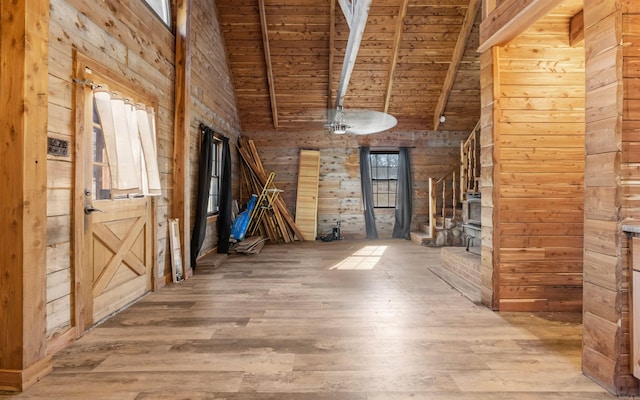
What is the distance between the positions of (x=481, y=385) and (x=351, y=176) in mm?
6903

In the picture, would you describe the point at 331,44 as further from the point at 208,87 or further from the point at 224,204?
the point at 224,204

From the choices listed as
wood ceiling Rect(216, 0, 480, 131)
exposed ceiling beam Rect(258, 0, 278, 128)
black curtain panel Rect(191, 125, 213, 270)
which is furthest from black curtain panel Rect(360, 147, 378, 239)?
black curtain panel Rect(191, 125, 213, 270)

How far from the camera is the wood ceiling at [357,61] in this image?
6480 millimetres

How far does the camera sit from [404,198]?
8.55 m

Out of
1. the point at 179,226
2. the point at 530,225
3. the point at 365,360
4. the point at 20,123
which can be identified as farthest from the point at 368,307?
the point at 20,123

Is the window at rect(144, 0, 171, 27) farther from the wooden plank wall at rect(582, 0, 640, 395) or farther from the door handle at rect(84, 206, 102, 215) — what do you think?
the wooden plank wall at rect(582, 0, 640, 395)

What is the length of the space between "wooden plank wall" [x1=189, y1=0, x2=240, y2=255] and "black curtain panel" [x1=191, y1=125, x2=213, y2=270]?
0.10 m

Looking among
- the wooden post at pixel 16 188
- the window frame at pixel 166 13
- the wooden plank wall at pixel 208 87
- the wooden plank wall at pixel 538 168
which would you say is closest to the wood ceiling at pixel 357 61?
the wooden plank wall at pixel 208 87

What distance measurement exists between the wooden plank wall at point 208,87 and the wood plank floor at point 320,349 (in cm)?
217

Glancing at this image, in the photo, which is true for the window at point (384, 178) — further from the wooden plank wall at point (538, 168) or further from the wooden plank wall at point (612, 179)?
the wooden plank wall at point (612, 179)

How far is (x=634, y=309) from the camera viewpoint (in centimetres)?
183

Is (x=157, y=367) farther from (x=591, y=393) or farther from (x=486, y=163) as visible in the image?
(x=486, y=163)

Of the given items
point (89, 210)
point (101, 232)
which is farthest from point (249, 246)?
point (89, 210)

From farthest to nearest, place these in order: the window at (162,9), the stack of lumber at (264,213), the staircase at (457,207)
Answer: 1. the stack of lumber at (264,213)
2. the staircase at (457,207)
3. the window at (162,9)
